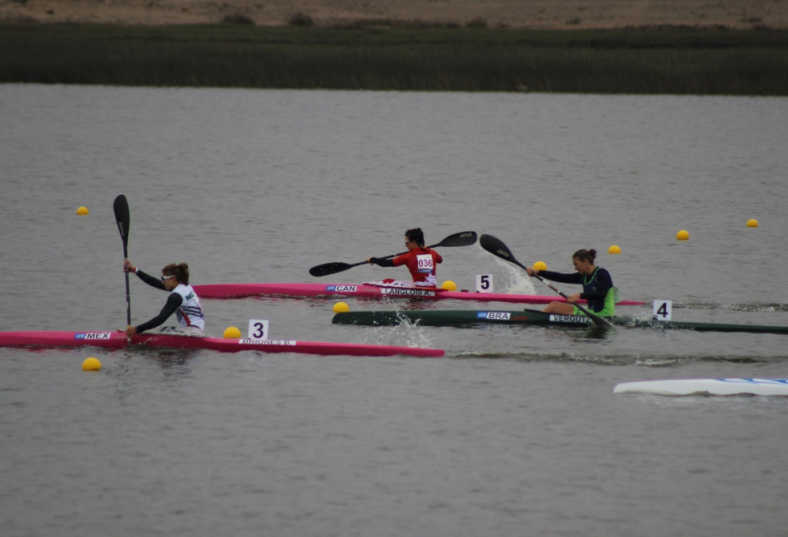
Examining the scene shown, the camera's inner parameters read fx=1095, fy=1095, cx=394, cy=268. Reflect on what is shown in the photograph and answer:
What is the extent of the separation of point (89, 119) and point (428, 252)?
30972 mm

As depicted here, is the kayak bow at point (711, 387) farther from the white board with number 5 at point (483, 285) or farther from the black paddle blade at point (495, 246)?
the white board with number 5 at point (483, 285)

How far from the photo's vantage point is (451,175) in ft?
110

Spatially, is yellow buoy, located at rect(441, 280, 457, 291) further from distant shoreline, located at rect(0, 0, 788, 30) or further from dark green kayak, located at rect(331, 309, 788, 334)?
distant shoreline, located at rect(0, 0, 788, 30)

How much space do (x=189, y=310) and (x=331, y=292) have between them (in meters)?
3.88

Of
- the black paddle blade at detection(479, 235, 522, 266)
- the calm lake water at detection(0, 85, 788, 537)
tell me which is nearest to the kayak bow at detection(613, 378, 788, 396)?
the calm lake water at detection(0, 85, 788, 537)

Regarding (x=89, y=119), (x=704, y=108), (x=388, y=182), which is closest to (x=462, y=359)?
(x=388, y=182)

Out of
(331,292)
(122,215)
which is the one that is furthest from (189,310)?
(331,292)

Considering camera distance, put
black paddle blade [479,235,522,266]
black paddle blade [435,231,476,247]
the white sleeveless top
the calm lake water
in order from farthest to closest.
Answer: black paddle blade [435,231,476,247]
black paddle blade [479,235,522,266]
the white sleeveless top
the calm lake water

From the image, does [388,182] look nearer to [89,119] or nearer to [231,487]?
[89,119]

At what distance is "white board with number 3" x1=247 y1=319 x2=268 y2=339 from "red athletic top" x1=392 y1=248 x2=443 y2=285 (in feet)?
11.8

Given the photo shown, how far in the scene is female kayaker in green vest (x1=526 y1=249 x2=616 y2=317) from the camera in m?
14.6

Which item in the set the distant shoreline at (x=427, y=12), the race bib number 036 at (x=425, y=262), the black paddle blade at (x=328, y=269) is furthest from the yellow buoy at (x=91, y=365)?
the distant shoreline at (x=427, y=12)

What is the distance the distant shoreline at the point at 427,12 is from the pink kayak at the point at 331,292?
54.5 metres

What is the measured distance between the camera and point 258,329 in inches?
523
